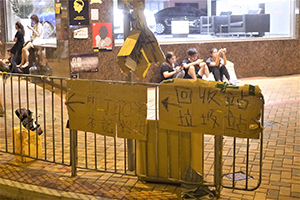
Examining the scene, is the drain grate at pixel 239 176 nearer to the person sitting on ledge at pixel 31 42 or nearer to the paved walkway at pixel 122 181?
the paved walkway at pixel 122 181

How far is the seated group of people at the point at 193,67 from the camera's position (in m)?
10.8

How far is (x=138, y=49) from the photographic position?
17.3 ft

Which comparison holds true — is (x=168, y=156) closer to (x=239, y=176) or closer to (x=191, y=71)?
(x=239, y=176)

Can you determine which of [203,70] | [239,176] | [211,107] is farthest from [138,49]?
[203,70]

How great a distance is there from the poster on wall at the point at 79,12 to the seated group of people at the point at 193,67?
7.05ft

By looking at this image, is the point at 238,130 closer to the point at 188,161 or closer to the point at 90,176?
the point at 188,161

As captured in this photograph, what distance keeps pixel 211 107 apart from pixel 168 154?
2.66 feet

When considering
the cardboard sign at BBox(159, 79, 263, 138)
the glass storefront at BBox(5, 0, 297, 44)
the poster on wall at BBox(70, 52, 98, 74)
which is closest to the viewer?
the cardboard sign at BBox(159, 79, 263, 138)

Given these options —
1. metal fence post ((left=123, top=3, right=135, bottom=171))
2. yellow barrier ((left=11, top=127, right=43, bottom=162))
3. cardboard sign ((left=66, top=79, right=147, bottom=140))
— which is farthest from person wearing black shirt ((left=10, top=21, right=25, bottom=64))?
metal fence post ((left=123, top=3, right=135, bottom=171))

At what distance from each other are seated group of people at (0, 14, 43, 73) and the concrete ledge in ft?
28.0

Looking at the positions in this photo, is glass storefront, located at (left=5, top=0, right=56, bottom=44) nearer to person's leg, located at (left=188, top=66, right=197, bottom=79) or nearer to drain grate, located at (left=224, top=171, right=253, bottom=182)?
person's leg, located at (left=188, top=66, right=197, bottom=79)

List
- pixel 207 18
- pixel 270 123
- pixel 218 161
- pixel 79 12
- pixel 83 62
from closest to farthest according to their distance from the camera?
pixel 218 161 → pixel 270 123 → pixel 79 12 → pixel 83 62 → pixel 207 18

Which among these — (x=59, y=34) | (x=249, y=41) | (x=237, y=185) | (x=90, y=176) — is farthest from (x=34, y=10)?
(x=237, y=185)

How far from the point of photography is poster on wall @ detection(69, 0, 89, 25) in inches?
400
